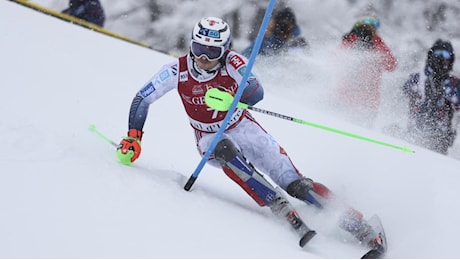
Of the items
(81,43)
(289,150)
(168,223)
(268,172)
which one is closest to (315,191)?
(268,172)

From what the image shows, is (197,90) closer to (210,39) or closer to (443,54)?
(210,39)

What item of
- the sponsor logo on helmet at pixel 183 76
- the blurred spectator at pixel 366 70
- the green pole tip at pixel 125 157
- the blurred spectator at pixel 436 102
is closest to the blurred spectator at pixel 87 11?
the blurred spectator at pixel 366 70

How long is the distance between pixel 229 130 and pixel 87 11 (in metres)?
5.31

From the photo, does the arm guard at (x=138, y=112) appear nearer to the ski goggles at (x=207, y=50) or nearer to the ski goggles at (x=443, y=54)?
the ski goggles at (x=207, y=50)

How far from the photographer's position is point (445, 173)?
4492 millimetres

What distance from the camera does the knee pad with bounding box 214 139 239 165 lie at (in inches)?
148

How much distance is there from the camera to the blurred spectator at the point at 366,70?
22.0ft

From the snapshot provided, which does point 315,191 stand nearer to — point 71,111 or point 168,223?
point 168,223

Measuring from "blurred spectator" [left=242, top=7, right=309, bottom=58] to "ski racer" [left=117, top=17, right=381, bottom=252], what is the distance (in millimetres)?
3124

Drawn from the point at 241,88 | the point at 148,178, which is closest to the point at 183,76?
the point at 241,88

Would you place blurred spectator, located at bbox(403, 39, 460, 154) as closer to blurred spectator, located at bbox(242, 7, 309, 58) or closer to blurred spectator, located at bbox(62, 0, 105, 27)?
blurred spectator, located at bbox(242, 7, 309, 58)

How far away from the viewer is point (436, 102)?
6527mm

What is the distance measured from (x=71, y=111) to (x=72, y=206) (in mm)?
2772

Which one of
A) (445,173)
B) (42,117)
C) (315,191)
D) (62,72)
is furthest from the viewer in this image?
(62,72)
